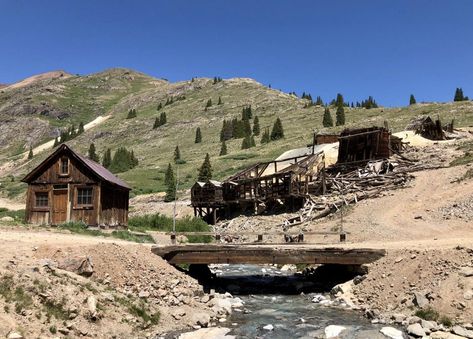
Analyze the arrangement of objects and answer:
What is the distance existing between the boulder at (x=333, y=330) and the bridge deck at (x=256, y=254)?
19.5 feet

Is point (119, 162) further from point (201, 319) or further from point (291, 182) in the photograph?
point (201, 319)

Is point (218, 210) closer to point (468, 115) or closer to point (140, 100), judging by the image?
point (468, 115)

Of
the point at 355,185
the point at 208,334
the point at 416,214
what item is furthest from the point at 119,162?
the point at 208,334

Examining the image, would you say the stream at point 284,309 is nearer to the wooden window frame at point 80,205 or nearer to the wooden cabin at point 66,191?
the wooden cabin at point 66,191

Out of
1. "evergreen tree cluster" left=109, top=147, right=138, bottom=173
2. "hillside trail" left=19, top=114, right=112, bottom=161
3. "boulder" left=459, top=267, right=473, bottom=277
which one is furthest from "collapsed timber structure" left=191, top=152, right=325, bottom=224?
"hillside trail" left=19, top=114, right=112, bottom=161

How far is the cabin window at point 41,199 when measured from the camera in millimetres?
29172

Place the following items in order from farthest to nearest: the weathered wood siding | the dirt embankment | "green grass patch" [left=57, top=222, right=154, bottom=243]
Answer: the weathered wood siding
"green grass patch" [left=57, top=222, right=154, bottom=243]
the dirt embankment

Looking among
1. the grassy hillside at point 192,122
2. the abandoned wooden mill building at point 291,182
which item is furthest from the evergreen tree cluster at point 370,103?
the abandoned wooden mill building at point 291,182

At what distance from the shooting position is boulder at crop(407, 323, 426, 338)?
13.9 meters

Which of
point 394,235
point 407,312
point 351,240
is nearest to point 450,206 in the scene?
point 394,235

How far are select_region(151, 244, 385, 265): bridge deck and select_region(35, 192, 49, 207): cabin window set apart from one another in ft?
39.2

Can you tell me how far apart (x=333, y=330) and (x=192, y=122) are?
400 ft

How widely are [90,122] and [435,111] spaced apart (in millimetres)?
131967

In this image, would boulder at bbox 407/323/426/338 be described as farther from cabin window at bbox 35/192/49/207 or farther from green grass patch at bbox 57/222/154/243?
cabin window at bbox 35/192/49/207
